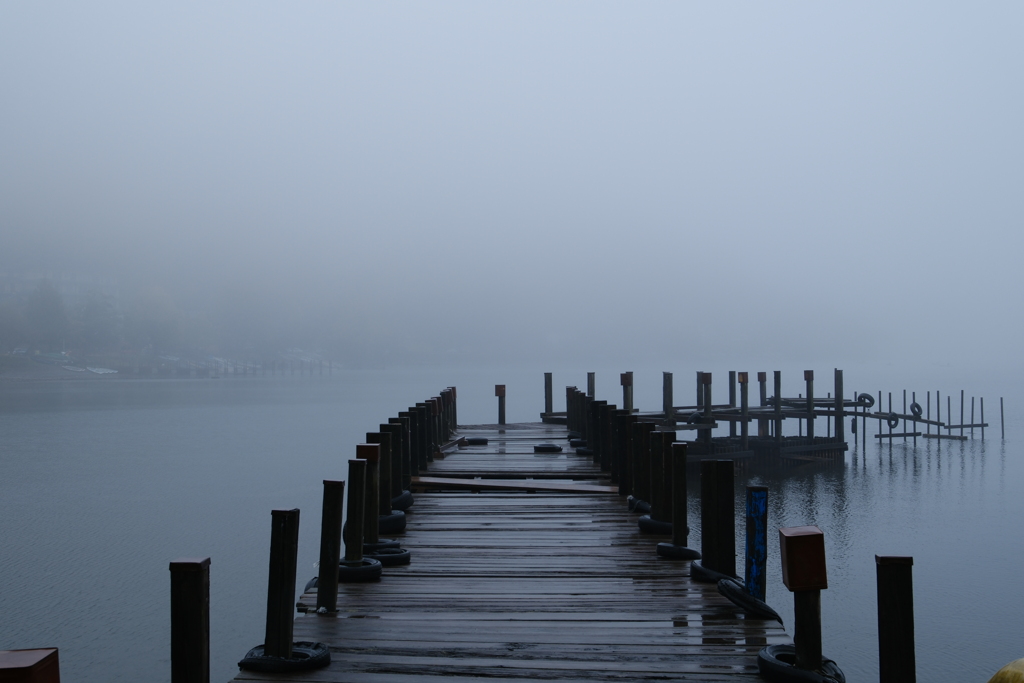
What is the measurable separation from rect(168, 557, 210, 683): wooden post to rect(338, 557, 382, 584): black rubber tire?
2383 mm

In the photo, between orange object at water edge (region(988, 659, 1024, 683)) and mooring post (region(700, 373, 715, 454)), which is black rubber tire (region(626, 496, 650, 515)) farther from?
mooring post (region(700, 373, 715, 454))

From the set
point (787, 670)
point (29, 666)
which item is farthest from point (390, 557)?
point (29, 666)

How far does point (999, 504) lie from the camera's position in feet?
130

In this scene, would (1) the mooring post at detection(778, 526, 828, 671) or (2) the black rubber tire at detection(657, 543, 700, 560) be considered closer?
(1) the mooring post at detection(778, 526, 828, 671)

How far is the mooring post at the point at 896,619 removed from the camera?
3.94m

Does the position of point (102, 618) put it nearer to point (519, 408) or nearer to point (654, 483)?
point (654, 483)

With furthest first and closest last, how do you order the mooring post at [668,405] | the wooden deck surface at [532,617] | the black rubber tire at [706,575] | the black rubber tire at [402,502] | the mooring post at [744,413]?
the mooring post at [744,413]
the mooring post at [668,405]
the black rubber tire at [402,502]
the black rubber tire at [706,575]
the wooden deck surface at [532,617]

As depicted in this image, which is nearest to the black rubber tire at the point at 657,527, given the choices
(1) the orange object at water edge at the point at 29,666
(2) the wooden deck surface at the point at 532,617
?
(2) the wooden deck surface at the point at 532,617

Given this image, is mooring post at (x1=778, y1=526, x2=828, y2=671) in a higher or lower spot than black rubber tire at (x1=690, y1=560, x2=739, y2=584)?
higher

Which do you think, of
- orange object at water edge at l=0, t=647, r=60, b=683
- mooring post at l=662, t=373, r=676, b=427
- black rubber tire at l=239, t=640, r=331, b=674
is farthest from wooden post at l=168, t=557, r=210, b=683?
mooring post at l=662, t=373, r=676, b=427

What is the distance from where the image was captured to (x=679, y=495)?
Answer: 757 cm

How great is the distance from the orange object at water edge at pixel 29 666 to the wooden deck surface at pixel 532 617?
8.18ft

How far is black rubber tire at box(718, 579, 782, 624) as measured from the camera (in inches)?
213

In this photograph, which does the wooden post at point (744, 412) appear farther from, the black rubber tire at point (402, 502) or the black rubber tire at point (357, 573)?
the black rubber tire at point (357, 573)
